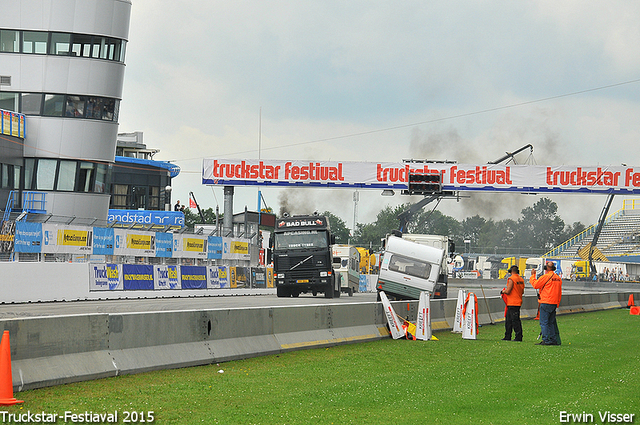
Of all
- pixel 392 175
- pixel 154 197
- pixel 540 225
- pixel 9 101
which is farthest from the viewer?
pixel 540 225

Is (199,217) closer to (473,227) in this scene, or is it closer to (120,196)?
(120,196)

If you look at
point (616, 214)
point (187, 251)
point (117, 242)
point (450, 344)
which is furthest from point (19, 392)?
point (616, 214)

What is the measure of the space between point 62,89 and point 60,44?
2339mm

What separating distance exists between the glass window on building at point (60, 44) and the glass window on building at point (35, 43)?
35cm

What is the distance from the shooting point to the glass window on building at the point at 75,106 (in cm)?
4169

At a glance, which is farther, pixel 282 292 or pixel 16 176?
pixel 16 176

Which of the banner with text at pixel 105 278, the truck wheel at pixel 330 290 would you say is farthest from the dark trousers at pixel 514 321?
the truck wheel at pixel 330 290

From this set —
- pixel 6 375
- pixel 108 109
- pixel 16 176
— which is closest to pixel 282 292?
pixel 108 109

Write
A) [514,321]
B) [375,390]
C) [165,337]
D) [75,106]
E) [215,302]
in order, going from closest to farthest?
[375,390], [165,337], [514,321], [215,302], [75,106]

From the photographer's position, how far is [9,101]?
41156 millimetres

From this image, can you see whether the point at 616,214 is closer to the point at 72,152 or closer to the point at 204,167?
the point at 204,167

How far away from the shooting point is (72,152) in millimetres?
42000

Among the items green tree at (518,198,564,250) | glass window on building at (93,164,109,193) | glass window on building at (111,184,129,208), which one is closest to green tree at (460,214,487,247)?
green tree at (518,198,564,250)

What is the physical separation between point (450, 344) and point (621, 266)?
239 feet
